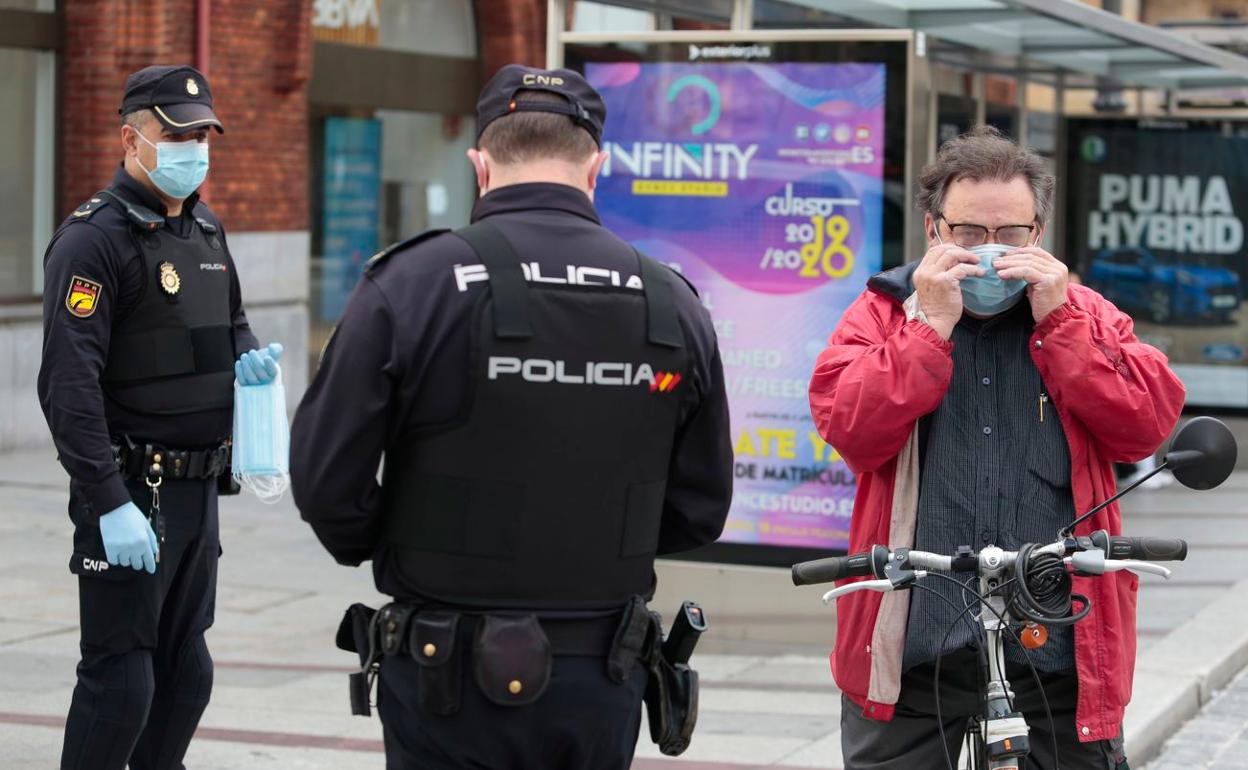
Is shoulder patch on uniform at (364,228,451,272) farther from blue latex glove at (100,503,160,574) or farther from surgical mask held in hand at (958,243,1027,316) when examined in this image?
blue latex glove at (100,503,160,574)

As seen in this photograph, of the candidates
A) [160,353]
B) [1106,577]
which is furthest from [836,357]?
[160,353]

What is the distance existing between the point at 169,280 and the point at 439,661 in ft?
6.90

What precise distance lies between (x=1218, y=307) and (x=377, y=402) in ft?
40.2

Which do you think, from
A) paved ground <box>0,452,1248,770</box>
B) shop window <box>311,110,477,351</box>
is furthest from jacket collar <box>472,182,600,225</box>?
shop window <box>311,110,477,351</box>

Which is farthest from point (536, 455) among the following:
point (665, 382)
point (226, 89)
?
point (226, 89)

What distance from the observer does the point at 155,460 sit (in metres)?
4.82

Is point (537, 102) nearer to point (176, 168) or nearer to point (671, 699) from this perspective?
point (671, 699)

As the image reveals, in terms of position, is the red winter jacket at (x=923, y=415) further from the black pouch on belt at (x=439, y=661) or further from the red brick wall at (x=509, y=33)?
the red brick wall at (x=509, y=33)

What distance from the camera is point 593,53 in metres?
7.93

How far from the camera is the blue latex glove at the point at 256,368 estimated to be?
4980mm

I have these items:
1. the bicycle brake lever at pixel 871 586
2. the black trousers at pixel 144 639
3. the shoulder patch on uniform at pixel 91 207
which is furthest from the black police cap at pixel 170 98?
the bicycle brake lever at pixel 871 586

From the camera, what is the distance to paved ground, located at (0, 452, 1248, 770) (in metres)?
6.25

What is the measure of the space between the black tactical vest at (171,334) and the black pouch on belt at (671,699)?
196 cm

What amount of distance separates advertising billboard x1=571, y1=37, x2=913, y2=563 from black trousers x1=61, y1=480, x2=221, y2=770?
10.6ft
